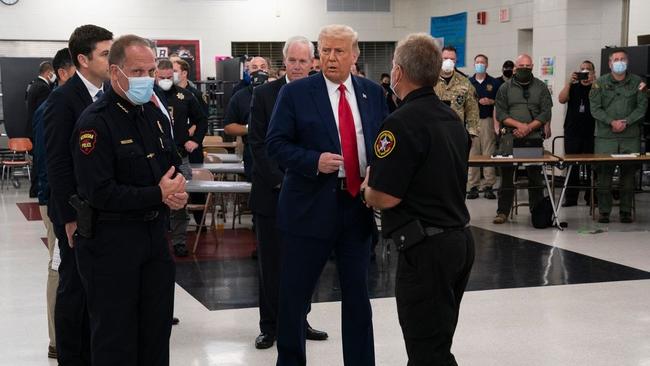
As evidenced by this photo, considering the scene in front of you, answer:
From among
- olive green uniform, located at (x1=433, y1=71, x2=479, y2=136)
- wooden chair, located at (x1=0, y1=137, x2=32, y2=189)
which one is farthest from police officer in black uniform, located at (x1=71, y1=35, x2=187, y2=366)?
wooden chair, located at (x1=0, y1=137, x2=32, y2=189)

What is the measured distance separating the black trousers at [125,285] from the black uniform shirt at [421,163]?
84 centimetres

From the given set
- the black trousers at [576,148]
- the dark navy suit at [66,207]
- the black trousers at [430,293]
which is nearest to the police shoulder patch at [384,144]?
the black trousers at [430,293]

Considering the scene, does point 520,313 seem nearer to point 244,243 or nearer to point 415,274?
point 415,274

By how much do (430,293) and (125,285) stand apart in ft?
3.54

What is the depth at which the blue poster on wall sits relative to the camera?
15.1 m

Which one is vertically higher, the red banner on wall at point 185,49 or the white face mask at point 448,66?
the red banner on wall at point 185,49

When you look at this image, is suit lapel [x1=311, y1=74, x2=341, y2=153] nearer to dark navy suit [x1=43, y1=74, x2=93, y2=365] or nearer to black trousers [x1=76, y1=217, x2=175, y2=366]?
black trousers [x1=76, y1=217, x2=175, y2=366]

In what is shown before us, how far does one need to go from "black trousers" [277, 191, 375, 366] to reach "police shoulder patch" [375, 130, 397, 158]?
613 millimetres

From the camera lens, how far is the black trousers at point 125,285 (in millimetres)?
3047

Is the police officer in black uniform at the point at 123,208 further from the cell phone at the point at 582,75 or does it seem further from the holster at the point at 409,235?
the cell phone at the point at 582,75

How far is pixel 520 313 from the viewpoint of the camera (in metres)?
5.40

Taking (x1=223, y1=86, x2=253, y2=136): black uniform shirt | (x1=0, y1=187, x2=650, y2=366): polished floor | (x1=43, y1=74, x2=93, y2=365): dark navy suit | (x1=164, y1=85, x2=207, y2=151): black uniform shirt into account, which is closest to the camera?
(x1=43, y1=74, x2=93, y2=365): dark navy suit

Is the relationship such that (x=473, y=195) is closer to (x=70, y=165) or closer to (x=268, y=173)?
(x=268, y=173)

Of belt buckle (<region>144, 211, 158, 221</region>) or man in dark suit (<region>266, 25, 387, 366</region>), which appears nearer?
belt buckle (<region>144, 211, 158, 221</region>)
